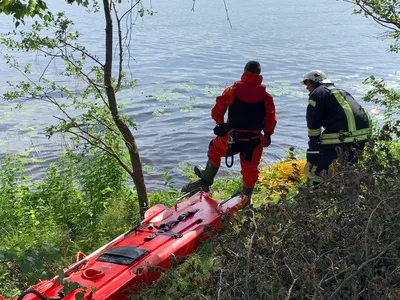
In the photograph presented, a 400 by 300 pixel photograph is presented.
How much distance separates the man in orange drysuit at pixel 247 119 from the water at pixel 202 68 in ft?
13.0

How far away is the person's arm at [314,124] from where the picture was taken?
5.89 metres

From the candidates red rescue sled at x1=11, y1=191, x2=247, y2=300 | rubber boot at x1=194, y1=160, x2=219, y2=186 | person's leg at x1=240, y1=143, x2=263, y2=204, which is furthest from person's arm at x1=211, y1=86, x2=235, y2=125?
red rescue sled at x1=11, y1=191, x2=247, y2=300

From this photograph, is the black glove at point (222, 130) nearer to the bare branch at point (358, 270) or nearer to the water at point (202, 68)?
the bare branch at point (358, 270)

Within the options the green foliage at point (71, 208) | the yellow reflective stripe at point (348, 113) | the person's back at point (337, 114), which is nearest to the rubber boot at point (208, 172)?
the green foliage at point (71, 208)

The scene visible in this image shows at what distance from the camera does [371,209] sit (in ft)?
10.1

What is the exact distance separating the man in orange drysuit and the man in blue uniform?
1.64 feet

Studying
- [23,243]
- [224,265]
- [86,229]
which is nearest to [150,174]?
[86,229]

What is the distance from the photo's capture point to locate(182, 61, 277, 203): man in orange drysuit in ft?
19.7

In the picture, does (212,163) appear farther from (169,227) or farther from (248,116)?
(169,227)

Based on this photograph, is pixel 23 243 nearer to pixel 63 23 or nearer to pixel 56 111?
pixel 63 23

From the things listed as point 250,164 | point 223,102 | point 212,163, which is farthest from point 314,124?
point 212,163

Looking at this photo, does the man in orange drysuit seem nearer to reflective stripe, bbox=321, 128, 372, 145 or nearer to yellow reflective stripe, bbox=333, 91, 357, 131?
reflective stripe, bbox=321, 128, 372, 145

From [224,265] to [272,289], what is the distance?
45 centimetres

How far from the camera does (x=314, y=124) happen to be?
19.6 ft
